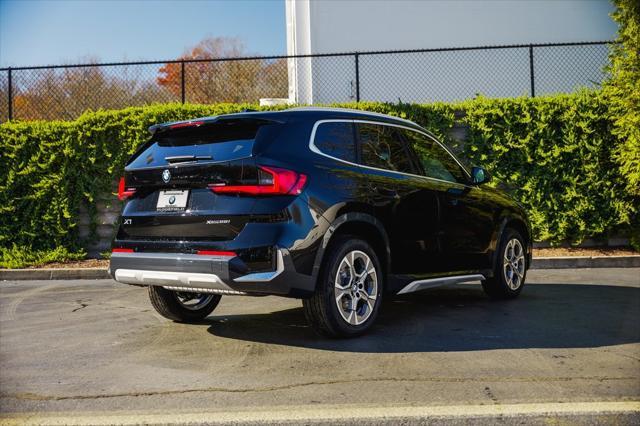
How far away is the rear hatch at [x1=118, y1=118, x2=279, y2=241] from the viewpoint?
5.36 meters

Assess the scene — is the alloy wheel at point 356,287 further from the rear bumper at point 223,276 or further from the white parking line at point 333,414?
the white parking line at point 333,414

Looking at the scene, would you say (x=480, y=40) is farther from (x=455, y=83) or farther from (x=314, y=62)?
(x=314, y=62)

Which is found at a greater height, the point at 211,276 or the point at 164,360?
the point at 211,276

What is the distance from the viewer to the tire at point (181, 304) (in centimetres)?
668

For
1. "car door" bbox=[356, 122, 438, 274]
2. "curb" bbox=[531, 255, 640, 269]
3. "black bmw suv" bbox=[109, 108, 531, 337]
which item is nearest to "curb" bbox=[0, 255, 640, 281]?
"curb" bbox=[531, 255, 640, 269]

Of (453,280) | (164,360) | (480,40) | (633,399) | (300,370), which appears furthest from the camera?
(480,40)

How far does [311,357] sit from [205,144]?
73.3 inches

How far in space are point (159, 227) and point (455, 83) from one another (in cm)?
1452

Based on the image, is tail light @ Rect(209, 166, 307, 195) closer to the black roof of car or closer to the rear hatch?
the rear hatch

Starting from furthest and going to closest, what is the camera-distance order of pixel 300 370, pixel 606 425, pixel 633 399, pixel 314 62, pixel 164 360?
1. pixel 314 62
2. pixel 164 360
3. pixel 300 370
4. pixel 633 399
5. pixel 606 425

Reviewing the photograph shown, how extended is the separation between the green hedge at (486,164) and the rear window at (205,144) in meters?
7.07

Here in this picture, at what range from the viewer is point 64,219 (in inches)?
515

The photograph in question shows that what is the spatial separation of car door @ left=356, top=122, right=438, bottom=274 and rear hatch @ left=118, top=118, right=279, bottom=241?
3.66ft

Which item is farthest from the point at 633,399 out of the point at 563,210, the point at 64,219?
the point at 64,219
